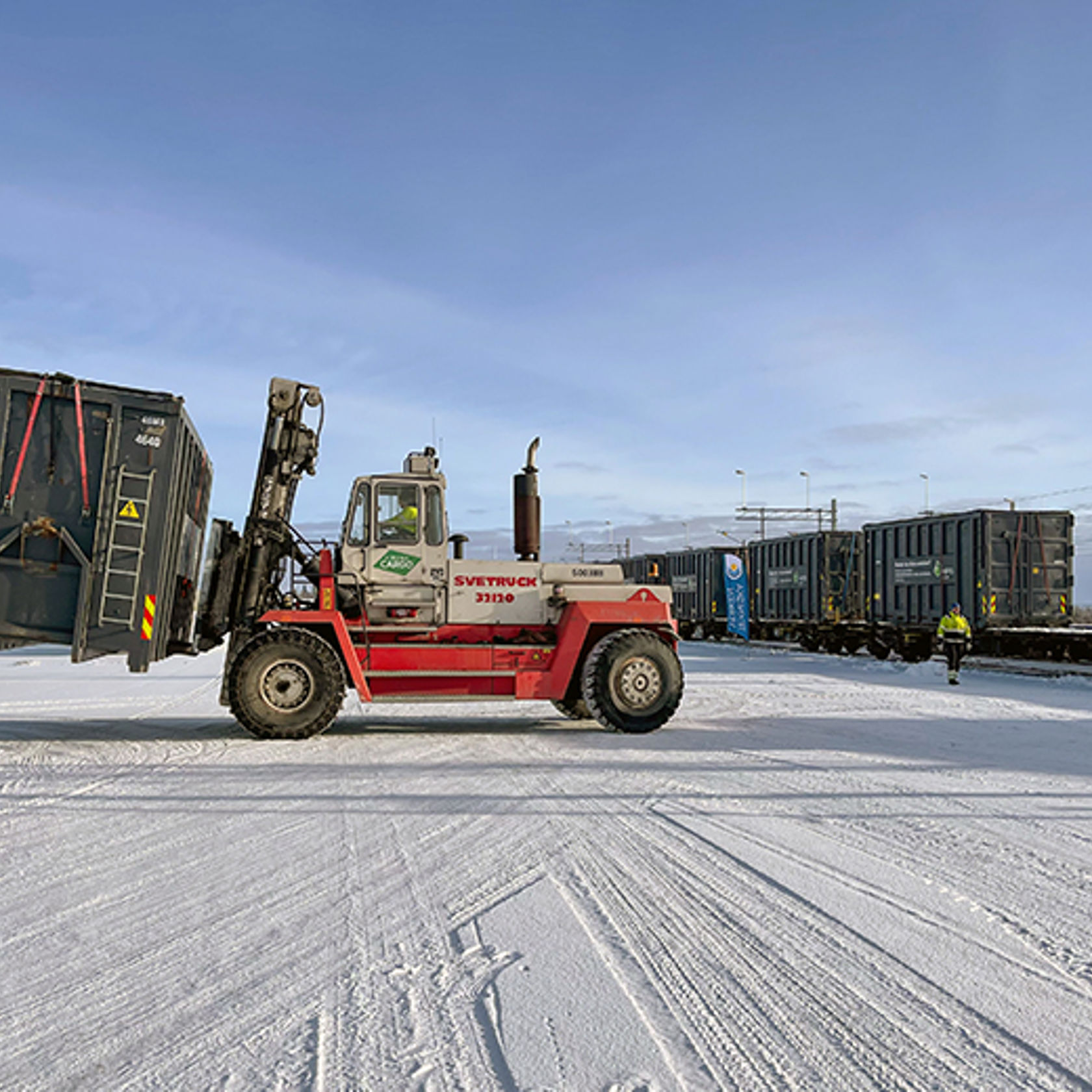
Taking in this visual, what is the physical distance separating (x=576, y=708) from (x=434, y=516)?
10.4ft

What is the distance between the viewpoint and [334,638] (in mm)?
10680

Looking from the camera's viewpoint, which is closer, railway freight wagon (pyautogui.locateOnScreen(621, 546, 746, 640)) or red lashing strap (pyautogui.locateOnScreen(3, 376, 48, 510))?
red lashing strap (pyautogui.locateOnScreen(3, 376, 48, 510))

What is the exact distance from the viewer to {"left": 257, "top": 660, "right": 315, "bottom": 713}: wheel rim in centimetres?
1022

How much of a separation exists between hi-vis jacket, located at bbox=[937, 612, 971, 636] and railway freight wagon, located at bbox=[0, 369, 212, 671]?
13.6 m

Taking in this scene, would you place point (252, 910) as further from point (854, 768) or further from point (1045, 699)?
point (1045, 699)

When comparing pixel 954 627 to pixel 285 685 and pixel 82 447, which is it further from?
pixel 82 447

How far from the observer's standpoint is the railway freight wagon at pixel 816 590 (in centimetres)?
2869

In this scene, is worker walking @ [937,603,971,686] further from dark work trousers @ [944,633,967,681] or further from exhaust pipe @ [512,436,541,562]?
exhaust pipe @ [512,436,541,562]

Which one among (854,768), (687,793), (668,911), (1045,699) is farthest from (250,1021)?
(1045,699)

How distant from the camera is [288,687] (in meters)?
10.2

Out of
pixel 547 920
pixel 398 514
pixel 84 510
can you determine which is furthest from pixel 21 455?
pixel 547 920

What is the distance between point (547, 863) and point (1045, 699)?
12248mm

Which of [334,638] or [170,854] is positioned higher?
[334,638]

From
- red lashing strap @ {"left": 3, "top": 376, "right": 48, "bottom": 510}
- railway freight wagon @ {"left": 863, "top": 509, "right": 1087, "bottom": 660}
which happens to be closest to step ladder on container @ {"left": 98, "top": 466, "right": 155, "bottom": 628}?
red lashing strap @ {"left": 3, "top": 376, "right": 48, "bottom": 510}
